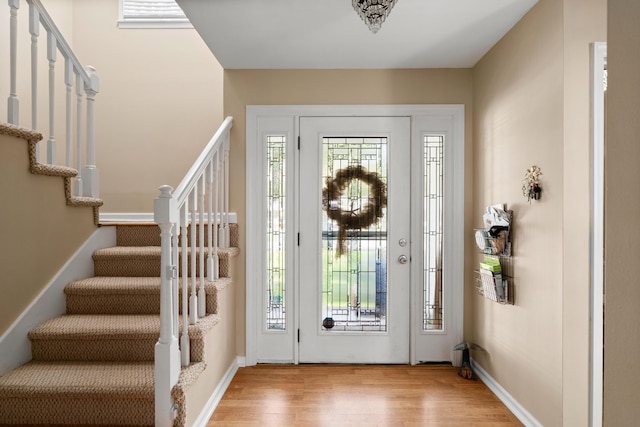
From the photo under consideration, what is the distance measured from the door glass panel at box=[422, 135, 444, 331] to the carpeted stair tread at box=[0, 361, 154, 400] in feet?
7.07

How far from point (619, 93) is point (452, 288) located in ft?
9.25

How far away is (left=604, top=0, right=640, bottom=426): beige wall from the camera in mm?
775

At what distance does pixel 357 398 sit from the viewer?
285 cm

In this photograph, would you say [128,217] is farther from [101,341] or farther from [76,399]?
[76,399]

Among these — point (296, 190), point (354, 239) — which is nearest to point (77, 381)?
point (296, 190)

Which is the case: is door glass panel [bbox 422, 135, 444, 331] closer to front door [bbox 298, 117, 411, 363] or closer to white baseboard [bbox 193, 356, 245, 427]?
front door [bbox 298, 117, 411, 363]

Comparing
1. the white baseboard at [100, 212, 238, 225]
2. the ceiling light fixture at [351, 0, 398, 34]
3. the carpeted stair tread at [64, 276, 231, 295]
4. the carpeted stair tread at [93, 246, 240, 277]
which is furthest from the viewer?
the white baseboard at [100, 212, 238, 225]

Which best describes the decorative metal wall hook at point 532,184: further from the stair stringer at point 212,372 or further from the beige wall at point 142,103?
the beige wall at point 142,103

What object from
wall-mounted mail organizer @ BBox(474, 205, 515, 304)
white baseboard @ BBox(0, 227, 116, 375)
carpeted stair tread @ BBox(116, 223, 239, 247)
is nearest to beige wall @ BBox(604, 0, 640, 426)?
wall-mounted mail organizer @ BBox(474, 205, 515, 304)

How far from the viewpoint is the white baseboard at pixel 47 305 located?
2.32m

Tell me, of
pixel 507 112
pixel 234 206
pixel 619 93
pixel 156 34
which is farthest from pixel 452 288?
pixel 156 34

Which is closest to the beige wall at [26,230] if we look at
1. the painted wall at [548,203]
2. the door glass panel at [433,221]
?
the door glass panel at [433,221]

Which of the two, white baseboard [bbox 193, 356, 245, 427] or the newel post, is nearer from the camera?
the newel post

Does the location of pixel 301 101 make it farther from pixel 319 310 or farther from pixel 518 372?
pixel 518 372
